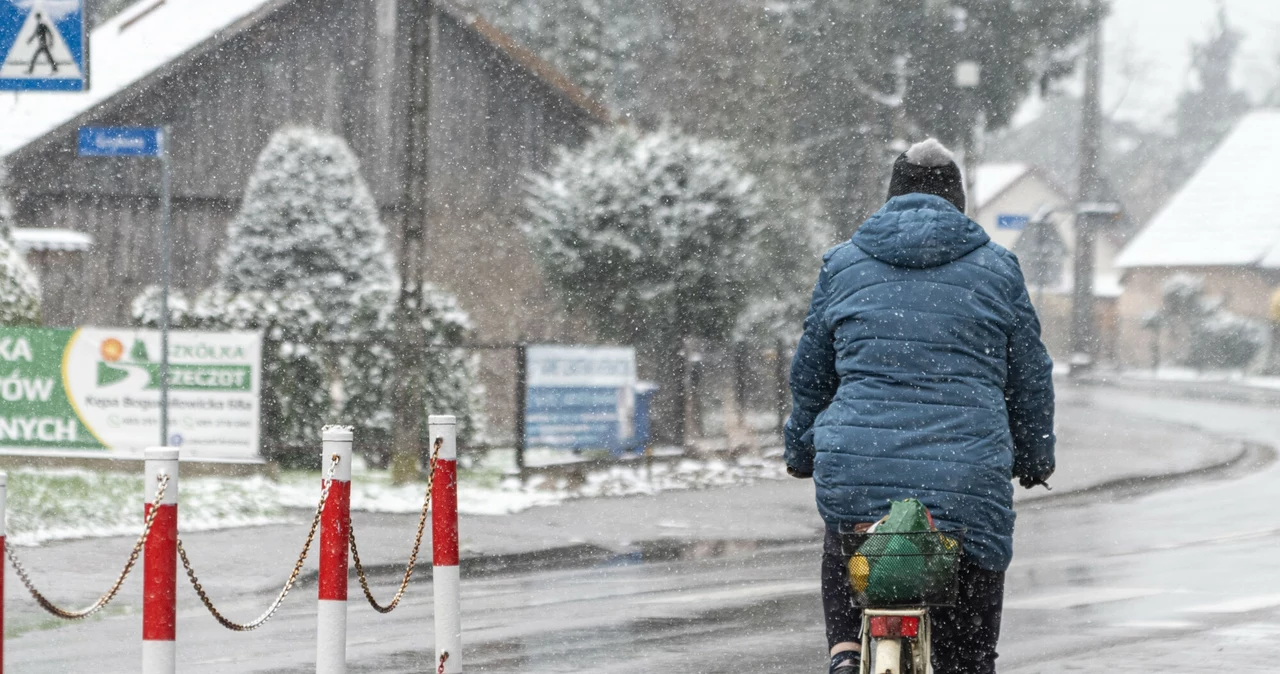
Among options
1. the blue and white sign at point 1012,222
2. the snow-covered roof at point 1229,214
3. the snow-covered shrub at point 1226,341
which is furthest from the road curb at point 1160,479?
the snow-covered roof at point 1229,214

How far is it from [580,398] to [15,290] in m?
5.09

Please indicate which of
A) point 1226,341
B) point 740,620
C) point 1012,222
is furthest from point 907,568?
point 1226,341

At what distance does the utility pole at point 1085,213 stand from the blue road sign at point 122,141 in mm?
27347

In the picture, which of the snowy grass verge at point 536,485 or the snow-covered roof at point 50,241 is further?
the snow-covered roof at point 50,241

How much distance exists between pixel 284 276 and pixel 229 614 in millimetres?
12657

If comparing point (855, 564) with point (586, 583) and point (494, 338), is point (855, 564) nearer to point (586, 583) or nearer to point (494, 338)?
point (586, 583)

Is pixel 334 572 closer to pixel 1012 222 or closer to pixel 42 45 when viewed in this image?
pixel 42 45

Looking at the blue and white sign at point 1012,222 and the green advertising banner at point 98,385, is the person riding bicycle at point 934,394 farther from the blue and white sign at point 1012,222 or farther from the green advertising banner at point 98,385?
the blue and white sign at point 1012,222

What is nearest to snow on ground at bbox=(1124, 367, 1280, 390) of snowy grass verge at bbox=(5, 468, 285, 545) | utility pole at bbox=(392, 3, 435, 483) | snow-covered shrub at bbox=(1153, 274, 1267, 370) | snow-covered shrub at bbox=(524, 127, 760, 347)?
snow-covered shrub at bbox=(1153, 274, 1267, 370)

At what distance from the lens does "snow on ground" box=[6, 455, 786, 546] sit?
12.7m

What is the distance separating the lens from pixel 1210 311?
50.3 metres

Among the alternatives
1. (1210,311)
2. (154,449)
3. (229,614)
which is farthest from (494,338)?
(1210,311)

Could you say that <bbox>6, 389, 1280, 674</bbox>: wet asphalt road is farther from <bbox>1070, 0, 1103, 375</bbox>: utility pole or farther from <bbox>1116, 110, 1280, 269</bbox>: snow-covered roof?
<bbox>1116, 110, 1280, 269</bbox>: snow-covered roof

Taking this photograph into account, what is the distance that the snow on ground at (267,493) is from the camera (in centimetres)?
1266
